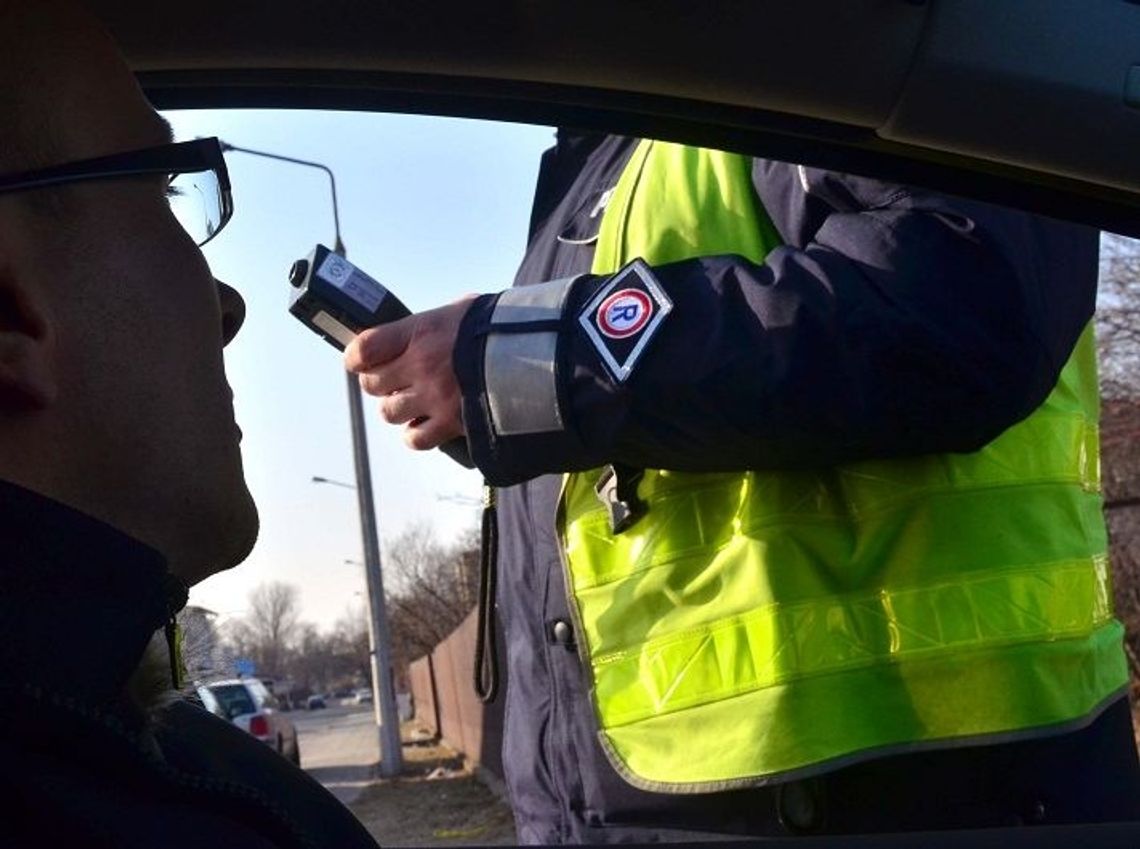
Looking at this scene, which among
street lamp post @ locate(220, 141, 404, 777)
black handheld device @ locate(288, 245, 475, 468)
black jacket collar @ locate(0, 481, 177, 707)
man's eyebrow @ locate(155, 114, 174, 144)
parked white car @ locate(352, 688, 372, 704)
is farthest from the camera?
parked white car @ locate(352, 688, 372, 704)

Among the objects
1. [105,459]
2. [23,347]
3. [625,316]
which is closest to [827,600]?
[625,316]

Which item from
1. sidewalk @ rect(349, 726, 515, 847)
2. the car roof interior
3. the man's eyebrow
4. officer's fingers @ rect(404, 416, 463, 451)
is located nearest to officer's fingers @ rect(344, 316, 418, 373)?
officer's fingers @ rect(404, 416, 463, 451)

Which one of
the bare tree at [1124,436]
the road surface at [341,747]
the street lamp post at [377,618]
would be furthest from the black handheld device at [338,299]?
the street lamp post at [377,618]

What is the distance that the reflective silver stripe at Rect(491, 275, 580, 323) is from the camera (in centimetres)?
205

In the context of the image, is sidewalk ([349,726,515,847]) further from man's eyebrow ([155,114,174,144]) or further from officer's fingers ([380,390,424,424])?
man's eyebrow ([155,114,174,144])

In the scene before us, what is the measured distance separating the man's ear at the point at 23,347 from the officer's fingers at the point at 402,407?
0.76m

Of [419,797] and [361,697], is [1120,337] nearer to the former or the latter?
[419,797]

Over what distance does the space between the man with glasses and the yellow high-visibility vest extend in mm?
471

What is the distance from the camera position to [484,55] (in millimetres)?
A: 1703

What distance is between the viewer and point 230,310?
183 centimetres

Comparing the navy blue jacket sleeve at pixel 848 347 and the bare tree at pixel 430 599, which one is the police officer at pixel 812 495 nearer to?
the navy blue jacket sleeve at pixel 848 347

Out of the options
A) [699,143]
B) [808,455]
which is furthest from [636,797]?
[699,143]

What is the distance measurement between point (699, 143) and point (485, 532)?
0.89 m

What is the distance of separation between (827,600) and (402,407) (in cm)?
66
